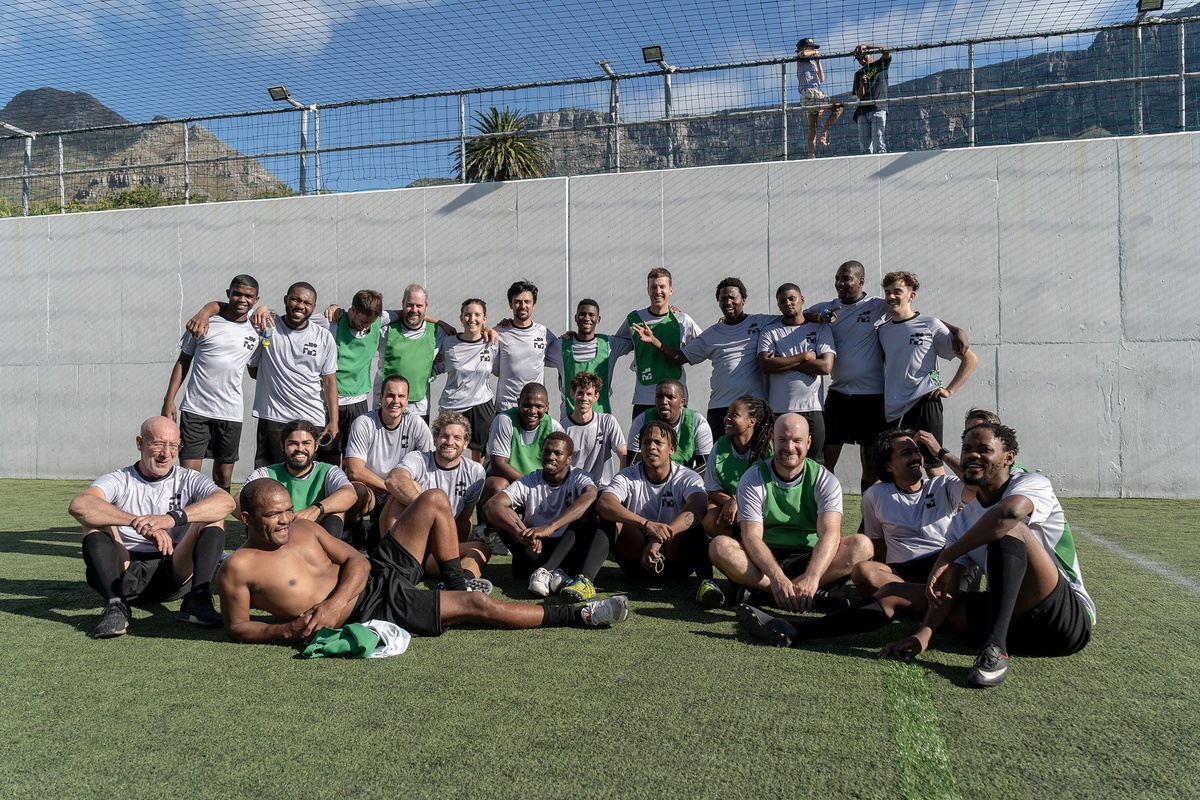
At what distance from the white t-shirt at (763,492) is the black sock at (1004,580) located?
121 cm

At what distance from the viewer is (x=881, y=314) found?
6137 mm

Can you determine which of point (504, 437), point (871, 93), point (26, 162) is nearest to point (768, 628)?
point (504, 437)

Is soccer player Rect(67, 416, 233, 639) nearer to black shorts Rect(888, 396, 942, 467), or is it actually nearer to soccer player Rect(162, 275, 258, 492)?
soccer player Rect(162, 275, 258, 492)

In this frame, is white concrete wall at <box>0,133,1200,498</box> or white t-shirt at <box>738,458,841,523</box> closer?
white t-shirt at <box>738,458,841,523</box>

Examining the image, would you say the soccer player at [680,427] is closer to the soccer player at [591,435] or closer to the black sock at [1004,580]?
the soccer player at [591,435]

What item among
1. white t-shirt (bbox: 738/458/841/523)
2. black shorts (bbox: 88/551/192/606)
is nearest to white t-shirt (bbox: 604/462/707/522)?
white t-shirt (bbox: 738/458/841/523)

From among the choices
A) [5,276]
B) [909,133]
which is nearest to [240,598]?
[909,133]

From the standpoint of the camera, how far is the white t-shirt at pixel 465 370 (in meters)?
6.69

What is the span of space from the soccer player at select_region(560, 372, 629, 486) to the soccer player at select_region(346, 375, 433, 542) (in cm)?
96

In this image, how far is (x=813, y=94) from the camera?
9.78 m

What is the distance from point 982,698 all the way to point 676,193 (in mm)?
7720

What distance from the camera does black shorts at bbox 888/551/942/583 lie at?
4.12m

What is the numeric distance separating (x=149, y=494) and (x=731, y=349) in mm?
3778

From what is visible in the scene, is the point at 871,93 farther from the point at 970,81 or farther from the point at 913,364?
the point at 913,364
